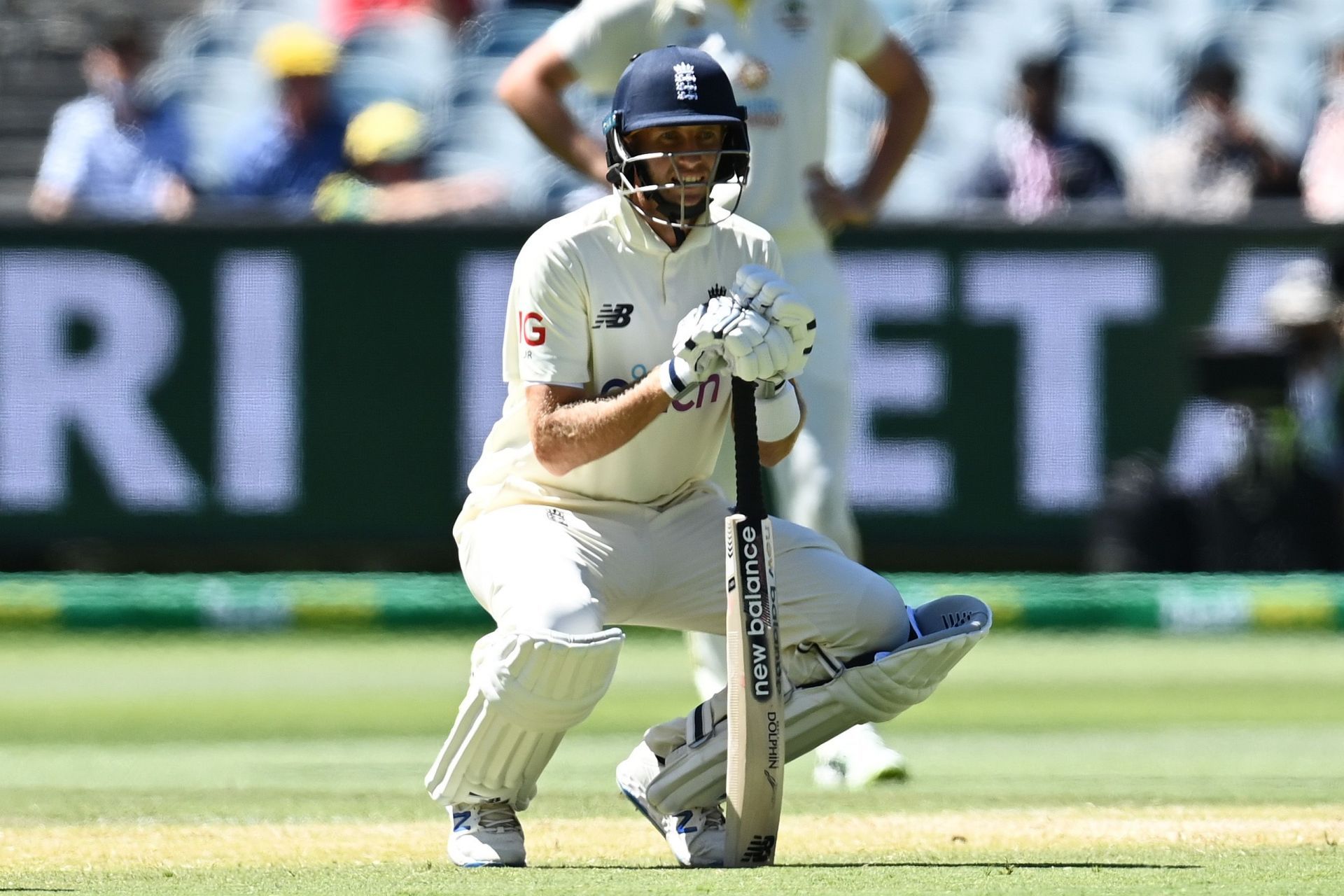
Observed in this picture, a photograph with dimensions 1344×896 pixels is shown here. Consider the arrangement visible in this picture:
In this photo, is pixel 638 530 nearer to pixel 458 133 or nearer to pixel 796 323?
pixel 796 323

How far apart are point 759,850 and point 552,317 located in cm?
94

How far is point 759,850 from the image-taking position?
4.15 metres

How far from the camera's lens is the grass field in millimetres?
4055

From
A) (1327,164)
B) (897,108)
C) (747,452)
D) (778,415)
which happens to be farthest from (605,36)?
(1327,164)

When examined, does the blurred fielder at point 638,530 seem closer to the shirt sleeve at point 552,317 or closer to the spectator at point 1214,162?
the shirt sleeve at point 552,317

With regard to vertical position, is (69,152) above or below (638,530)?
above

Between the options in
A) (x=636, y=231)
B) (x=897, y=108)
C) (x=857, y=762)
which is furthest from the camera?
(x=897, y=108)

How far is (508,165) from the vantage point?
1202 cm

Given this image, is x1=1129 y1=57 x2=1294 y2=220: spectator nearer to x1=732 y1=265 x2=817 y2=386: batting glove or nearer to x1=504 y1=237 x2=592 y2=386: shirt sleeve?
x1=504 y1=237 x2=592 y2=386: shirt sleeve

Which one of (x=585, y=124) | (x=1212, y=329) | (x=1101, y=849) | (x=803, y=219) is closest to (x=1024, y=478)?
(x=1212, y=329)

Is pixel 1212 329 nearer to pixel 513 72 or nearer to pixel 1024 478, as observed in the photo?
pixel 1024 478

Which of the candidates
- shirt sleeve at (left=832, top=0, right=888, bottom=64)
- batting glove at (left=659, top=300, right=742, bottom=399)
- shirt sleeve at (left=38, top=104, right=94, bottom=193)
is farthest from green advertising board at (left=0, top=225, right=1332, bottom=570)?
batting glove at (left=659, top=300, right=742, bottom=399)

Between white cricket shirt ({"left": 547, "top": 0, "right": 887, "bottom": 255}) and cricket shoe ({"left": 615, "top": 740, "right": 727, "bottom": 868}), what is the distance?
1752mm

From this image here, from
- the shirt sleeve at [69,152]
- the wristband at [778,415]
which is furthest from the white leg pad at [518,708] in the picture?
the shirt sleeve at [69,152]
